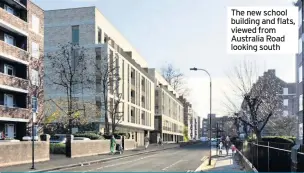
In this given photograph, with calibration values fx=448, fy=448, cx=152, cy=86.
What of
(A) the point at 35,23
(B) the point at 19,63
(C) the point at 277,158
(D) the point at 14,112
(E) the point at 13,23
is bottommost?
(C) the point at 277,158

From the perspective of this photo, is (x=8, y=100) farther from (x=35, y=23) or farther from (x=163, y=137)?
(x=163, y=137)

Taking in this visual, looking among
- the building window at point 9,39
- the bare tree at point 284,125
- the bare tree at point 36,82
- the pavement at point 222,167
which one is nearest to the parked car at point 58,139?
the bare tree at point 36,82

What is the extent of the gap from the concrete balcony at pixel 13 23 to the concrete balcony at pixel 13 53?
1586 millimetres

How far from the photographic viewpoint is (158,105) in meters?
105

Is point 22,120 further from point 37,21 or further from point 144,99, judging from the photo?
point 144,99

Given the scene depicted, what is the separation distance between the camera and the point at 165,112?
11088 cm

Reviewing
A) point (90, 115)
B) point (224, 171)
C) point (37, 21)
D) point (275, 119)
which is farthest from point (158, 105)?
point (224, 171)

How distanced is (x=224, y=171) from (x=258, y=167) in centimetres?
620

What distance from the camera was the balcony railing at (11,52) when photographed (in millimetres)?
37562

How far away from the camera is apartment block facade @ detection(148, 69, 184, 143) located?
337 ft

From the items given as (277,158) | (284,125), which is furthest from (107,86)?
(277,158)

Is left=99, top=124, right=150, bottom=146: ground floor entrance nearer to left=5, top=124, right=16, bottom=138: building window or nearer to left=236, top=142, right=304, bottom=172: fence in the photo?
left=5, top=124, right=16, bottom=138: building window

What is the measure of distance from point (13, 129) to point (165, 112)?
71956 mm

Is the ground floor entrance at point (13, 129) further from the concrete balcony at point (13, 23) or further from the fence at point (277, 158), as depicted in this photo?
the fence at point (277, 158)
